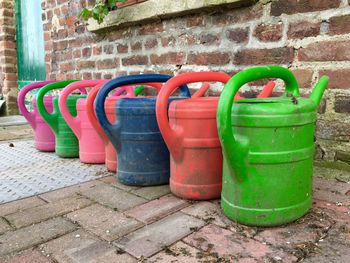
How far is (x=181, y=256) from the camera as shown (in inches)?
36.5

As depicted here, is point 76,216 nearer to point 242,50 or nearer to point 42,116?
point 42,116

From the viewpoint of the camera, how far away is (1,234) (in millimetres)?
1100

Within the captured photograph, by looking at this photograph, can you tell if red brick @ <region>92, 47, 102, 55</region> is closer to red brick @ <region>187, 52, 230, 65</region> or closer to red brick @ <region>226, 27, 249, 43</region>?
red brick @ <region>187, 52, 230, 65</region>

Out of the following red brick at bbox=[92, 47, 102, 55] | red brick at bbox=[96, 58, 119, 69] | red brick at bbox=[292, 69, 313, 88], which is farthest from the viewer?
red brick at bbox=[92, 47, 102, 55]

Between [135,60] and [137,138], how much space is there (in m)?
1.18

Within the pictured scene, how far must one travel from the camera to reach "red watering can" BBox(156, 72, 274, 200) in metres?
1.27

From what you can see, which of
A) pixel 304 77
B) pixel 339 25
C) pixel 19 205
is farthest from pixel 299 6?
pixel 19 205

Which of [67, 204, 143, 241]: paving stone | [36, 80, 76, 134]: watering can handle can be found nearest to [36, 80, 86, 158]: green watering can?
[36, 80, 76, 134]: watering can handle

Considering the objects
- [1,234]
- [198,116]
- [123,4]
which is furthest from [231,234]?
[123,4]

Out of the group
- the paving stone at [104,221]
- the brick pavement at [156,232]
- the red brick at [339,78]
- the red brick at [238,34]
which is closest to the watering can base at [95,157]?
the brick pavement at [156,232]

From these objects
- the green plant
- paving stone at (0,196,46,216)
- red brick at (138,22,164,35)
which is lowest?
paving stone at (0,196,46,216)

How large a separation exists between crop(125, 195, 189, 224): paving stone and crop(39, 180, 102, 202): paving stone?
13.8 inches

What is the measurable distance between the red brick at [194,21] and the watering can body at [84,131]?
0.64 m

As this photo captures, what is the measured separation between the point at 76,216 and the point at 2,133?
2323mm
